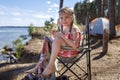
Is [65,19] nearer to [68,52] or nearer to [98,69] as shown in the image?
[68,52]

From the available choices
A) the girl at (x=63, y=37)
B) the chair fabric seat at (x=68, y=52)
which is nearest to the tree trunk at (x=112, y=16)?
the chair fabric seat at (x=68, y=52)

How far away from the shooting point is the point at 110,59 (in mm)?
8805

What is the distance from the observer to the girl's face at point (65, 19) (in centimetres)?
503

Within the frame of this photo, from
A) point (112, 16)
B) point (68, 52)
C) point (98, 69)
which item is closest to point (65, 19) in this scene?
point (68, 52)

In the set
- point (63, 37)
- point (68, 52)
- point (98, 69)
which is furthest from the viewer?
point (98, 69)

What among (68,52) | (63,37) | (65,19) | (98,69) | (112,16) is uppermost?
(65,19)

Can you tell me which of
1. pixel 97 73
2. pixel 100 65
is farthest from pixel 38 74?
pixel 100 65

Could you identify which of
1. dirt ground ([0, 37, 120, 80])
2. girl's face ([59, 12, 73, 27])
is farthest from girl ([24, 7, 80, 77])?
dirt ground ([0, 37, 120, 80])

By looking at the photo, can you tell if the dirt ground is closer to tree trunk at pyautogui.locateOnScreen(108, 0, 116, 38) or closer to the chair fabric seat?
the chair fabric seat

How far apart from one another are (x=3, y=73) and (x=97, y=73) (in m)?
2.12

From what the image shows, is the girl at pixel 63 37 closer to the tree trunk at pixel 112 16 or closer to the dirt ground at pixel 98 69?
the dirt ground at pixel 98 69

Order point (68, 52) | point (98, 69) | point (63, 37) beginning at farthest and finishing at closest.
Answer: point (98, 69) → point (68, 52) → point (63, 37)

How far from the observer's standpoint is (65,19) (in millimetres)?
5059

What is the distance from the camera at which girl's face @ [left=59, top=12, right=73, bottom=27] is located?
5027mm
